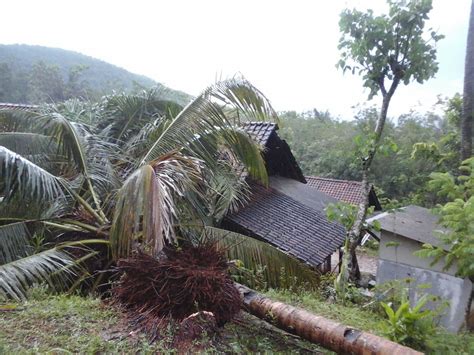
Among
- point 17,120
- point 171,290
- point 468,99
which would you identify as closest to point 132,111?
point 17,120

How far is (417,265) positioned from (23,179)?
231 inches

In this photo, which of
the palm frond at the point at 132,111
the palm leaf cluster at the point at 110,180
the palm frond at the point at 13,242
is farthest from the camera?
the palm frond at the point at 132,111

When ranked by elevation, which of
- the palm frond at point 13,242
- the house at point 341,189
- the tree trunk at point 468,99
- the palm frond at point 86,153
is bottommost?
the house at point 341,189

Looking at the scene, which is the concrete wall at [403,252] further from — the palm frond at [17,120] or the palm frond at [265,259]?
the palm frond at [17,120]

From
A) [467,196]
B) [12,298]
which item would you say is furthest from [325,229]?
[12,298]

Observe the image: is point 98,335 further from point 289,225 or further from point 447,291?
point 289,225

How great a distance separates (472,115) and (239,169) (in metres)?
4.44

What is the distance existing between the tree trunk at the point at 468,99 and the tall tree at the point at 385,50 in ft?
4.96

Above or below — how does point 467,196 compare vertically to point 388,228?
above

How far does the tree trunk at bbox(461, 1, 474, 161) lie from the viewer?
6.94 m

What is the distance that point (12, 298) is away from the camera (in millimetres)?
3471

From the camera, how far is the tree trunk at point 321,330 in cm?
240

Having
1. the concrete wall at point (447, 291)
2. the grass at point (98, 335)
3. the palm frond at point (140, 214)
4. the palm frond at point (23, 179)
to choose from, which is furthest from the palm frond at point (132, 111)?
the concrete wall at point (447, 291)

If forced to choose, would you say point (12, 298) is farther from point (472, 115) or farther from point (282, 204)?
point (472, 115)
